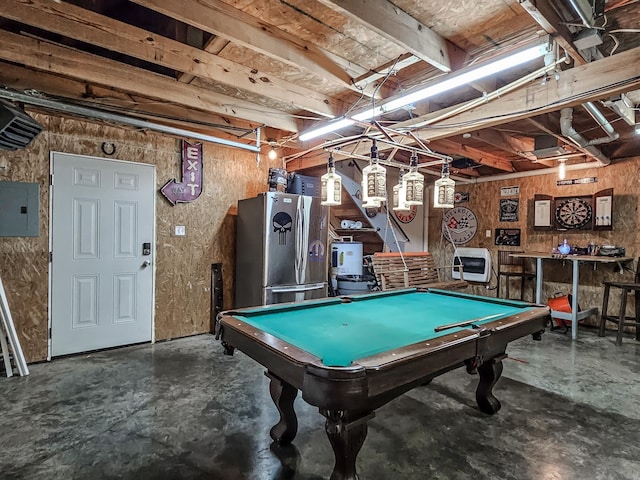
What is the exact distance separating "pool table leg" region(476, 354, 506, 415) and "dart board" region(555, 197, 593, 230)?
4070 millimetres

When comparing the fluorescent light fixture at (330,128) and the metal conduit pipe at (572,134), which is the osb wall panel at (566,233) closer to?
the metal conduit pipe at (572,134)

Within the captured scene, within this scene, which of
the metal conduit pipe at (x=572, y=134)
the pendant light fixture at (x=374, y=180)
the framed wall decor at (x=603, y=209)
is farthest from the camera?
the framed wall decor at (x=603, y=209)

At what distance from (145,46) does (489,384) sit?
11.7 ft

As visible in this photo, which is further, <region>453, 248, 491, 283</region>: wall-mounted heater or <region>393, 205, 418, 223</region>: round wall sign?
<region>393, 205, 418, 223</region>: round wall sign

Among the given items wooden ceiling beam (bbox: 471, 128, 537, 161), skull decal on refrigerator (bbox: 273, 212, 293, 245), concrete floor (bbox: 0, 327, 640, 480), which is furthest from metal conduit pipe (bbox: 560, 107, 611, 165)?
skull decal on refrigerator (bbox: 273, 212, 293, 245)

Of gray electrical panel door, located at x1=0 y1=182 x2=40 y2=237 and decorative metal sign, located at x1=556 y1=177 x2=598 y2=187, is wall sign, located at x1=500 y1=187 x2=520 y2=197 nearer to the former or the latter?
decorative metal sign, located at x1=556 y1=177 x2=598 y2=187

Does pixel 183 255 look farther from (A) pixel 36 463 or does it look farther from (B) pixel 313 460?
(B) pixel 313 460

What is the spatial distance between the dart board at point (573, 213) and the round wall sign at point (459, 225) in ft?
4.69

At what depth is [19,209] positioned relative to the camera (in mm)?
3367

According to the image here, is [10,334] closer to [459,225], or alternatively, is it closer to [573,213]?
[459,225]

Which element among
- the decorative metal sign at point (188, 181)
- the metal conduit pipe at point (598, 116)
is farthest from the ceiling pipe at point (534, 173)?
the decorative metal sign at point (188, 181)

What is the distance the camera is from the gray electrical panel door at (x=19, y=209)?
3.29 m

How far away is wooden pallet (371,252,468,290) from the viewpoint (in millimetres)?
5043

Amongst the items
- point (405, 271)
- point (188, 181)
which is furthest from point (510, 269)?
point (188, 181)
